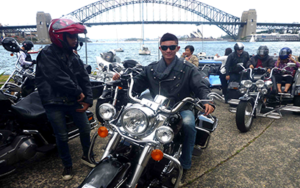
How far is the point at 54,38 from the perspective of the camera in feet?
7.81

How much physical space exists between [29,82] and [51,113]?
10.7ft

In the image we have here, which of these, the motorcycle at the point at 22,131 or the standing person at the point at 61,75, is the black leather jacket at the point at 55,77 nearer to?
the standing person at the point at 61,75

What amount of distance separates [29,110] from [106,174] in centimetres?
164

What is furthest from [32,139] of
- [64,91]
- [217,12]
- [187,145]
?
[217,12]

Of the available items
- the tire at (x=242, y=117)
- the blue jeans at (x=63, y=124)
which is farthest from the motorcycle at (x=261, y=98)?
the blue jeans at (x=63, y=124)

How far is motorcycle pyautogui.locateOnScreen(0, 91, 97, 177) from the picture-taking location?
98.0 inches

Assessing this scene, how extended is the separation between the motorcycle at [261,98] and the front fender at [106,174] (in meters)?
2.92

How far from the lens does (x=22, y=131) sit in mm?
2773

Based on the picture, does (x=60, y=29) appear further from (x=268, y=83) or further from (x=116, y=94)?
(x=268, y=83)

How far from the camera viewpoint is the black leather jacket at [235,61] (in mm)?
6031

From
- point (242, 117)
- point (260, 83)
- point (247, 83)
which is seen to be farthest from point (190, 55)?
point (242, 117)

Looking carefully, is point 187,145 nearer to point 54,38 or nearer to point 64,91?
point 64,91

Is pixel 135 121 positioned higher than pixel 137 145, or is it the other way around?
pixel 135 121

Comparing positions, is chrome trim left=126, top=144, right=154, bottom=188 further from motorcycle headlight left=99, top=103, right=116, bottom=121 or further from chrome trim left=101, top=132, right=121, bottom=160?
motorcycle headlight left=99, top=103, right=116, bottom=121
